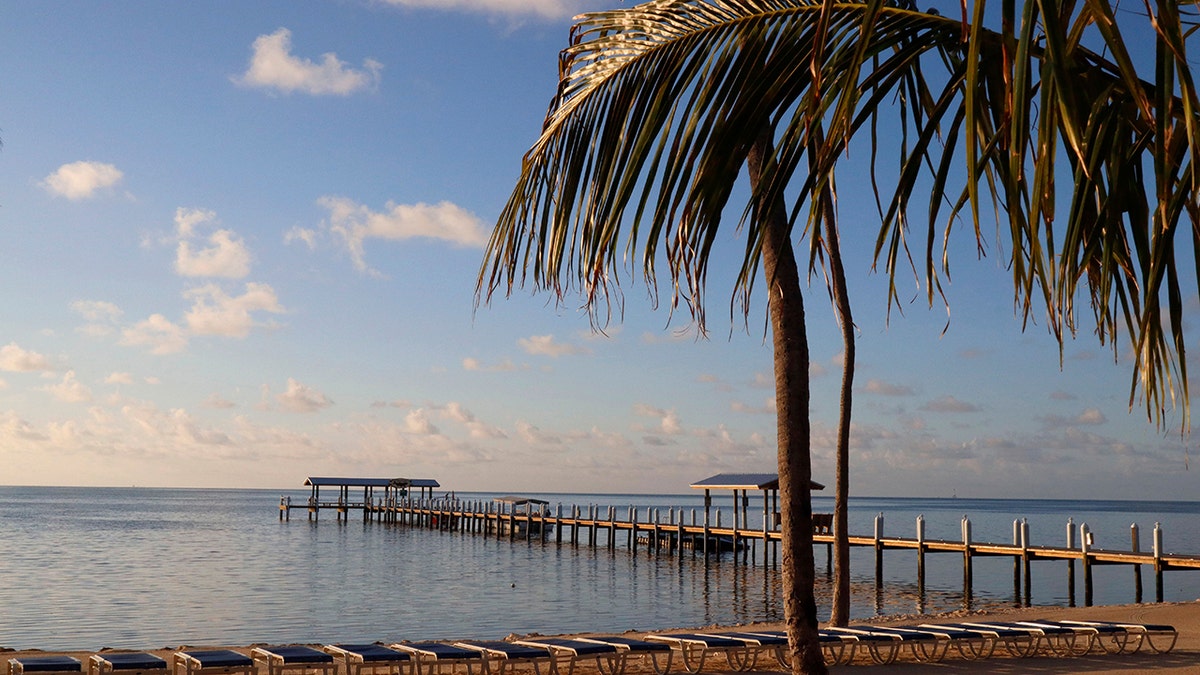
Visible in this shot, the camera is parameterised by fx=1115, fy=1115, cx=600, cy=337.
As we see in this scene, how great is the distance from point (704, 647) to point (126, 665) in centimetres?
601

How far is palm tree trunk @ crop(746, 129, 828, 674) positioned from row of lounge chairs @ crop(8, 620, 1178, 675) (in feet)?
23.3

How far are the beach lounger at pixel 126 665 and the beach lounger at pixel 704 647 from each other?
526cm

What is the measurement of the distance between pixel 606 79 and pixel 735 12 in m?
0.41

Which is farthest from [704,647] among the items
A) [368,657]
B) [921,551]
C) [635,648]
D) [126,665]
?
[921,551]

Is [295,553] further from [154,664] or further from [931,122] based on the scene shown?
[931,122]

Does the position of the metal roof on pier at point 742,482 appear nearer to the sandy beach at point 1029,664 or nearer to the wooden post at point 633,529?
the wooden post at point 633,529

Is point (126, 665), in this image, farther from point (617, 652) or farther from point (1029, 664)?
point (1029, 664)

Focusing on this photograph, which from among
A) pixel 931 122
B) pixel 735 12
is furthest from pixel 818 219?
pixel 735 12

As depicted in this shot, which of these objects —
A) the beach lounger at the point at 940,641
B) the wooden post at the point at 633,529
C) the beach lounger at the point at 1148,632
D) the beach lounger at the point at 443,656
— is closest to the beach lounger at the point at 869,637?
the beach lounger at the point at 940,641

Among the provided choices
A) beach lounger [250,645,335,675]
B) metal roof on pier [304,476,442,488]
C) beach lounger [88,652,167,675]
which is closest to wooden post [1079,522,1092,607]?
beach lounger [250,645,335,675]

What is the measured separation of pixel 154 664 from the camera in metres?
10.6

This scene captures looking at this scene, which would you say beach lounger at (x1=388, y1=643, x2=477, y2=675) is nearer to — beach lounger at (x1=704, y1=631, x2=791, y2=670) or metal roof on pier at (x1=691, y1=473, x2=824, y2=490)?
beach lounger at (x1=704, y1=631, x2=791, y2=670)

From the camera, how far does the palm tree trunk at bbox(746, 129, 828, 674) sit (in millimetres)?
4637

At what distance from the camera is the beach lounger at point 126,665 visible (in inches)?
418
